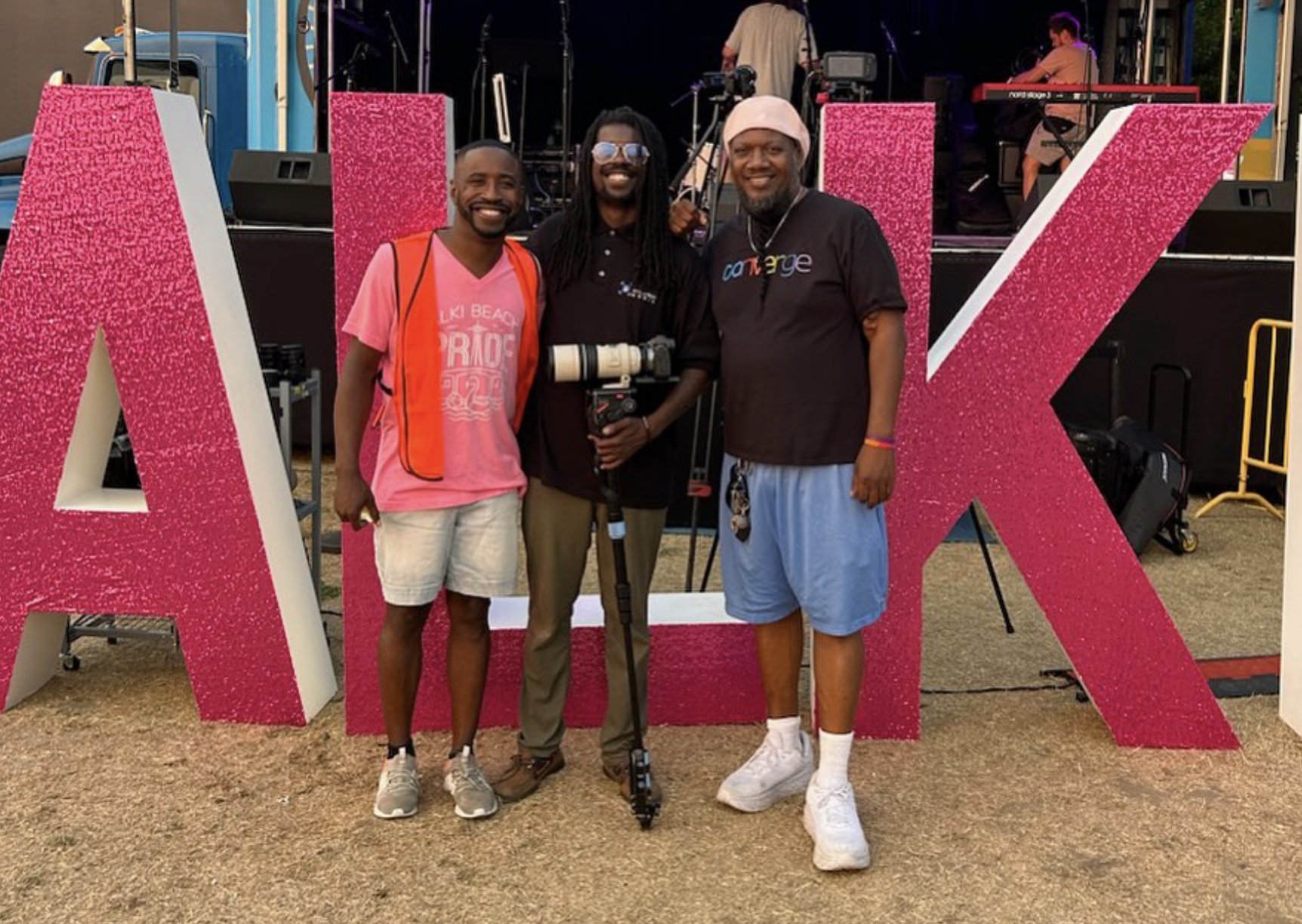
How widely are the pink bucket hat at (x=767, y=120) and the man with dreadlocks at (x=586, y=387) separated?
0.67ft

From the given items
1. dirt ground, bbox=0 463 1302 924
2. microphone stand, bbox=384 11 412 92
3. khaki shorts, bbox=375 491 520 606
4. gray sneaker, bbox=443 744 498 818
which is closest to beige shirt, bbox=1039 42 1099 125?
microphone stand, bbox=384 11 412 92

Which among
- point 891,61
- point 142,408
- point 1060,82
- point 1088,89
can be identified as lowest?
point 142,408

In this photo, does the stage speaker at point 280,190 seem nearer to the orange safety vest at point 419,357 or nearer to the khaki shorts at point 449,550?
the orange safety vest at point 419,357

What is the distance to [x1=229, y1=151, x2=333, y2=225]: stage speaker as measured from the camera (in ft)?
26.5

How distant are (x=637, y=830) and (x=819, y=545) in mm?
834

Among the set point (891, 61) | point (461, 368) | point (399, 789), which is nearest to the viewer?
point (461, 368)

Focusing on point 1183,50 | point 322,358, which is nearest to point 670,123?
point 1183,50

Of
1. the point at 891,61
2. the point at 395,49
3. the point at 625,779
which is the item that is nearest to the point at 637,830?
the point at 625,779

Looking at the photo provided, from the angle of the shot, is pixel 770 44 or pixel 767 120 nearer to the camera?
→ pixel 767 120

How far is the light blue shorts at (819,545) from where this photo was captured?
3.00 metres

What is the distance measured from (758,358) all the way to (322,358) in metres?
5.28

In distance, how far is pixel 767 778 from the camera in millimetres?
3273

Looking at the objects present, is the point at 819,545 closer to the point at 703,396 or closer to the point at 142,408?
the point at 142,408

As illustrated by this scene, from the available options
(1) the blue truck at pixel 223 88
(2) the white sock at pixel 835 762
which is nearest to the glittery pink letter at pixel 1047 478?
(2) the white sock at pixel 835 762
